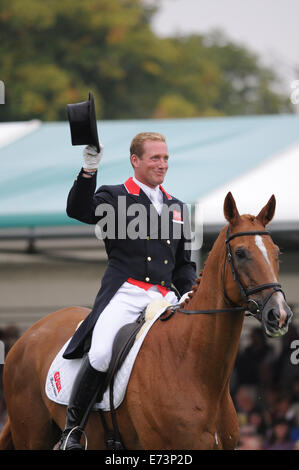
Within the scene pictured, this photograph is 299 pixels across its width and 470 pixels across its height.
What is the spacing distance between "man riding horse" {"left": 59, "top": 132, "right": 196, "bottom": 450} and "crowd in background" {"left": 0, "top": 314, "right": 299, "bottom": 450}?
357 centimetres

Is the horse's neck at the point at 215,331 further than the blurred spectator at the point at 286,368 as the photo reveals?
No

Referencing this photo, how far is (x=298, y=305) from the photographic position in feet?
41.6

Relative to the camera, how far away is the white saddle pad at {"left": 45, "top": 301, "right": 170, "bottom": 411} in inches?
179

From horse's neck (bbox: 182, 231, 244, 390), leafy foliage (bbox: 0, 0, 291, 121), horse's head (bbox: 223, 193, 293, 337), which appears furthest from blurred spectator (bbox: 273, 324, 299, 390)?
leafy foliage (bbox: 0, 0, 291, 121)

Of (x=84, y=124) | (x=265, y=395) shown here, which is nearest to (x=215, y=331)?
(x=84, y=124)

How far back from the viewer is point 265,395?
30.6 ft

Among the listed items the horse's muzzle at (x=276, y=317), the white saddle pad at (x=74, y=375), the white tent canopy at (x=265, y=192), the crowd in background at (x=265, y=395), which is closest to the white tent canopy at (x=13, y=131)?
the crowd in background at (x=265, y=395)

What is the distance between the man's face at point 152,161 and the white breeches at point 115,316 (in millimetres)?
714

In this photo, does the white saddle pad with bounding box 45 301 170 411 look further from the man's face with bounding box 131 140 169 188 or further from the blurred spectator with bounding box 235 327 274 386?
the blurred spectator with bounding box 235 327 274 386

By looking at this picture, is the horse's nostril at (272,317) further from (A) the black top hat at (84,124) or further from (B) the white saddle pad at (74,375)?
(A) the black top hat at (84,124)

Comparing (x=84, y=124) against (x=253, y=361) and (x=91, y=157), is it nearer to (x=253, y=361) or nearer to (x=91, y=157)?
(x=91, y=157)

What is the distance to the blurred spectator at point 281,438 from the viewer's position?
7.98 m

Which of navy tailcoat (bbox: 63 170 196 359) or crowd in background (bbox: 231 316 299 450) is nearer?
navy tailcoat (bbox: 63 170 196 359)

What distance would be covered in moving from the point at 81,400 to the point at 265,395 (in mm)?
5106
